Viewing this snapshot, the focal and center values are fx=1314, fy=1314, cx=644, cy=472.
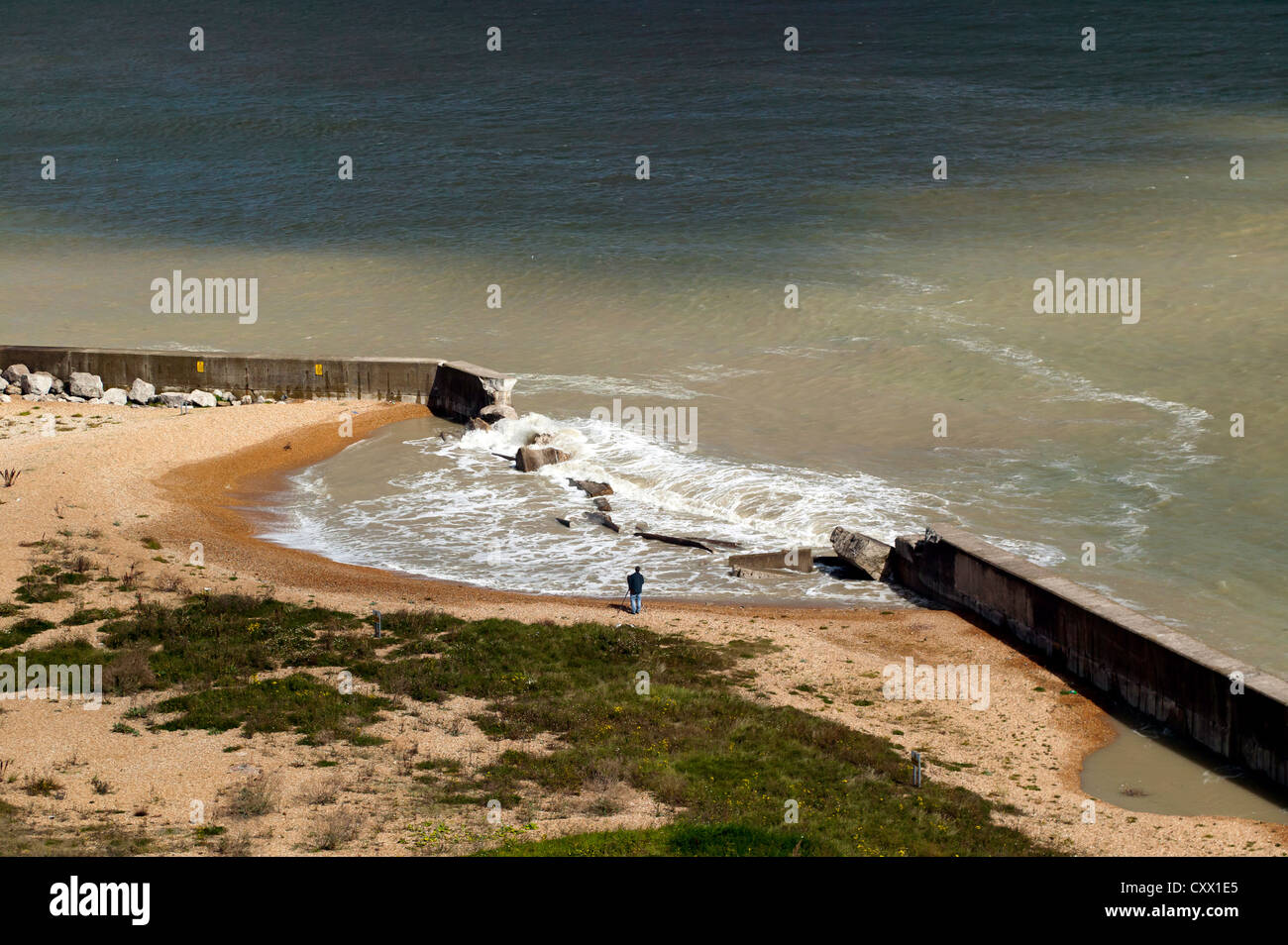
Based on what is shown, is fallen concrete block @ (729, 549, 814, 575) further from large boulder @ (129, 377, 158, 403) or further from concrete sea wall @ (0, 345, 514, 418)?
large boulder @ (129, 377, 158, 403)

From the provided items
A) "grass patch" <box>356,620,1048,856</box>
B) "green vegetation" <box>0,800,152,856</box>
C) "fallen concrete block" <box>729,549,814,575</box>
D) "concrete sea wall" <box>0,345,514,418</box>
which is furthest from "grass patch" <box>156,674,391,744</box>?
"concrete sea wall" <box>0,345,514,418</box>

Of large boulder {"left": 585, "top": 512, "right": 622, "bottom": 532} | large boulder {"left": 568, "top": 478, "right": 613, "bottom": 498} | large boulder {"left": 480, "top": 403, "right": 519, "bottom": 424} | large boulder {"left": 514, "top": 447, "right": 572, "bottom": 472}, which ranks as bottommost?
large boulder {"left": 585, "top": 512, "right": 622, "bottom": 532}

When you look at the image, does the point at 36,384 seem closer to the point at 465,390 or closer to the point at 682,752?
the point at 465,390

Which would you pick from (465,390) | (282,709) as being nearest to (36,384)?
(465,390)

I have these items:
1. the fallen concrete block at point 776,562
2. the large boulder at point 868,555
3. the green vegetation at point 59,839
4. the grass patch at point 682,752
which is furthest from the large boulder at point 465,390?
the green vegetation at point 59,839

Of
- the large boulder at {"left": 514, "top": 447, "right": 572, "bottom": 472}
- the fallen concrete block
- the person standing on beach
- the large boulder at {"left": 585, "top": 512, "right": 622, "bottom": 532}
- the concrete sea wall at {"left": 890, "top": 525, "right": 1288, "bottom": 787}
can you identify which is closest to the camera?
the concrete sea wall at {"left": 890, "top": 525, "right": 1288, "bottom": 787}

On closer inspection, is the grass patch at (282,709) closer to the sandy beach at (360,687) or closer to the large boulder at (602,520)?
the sandy beach at (360,687)

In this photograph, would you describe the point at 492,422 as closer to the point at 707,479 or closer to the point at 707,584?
the point at 707,479
